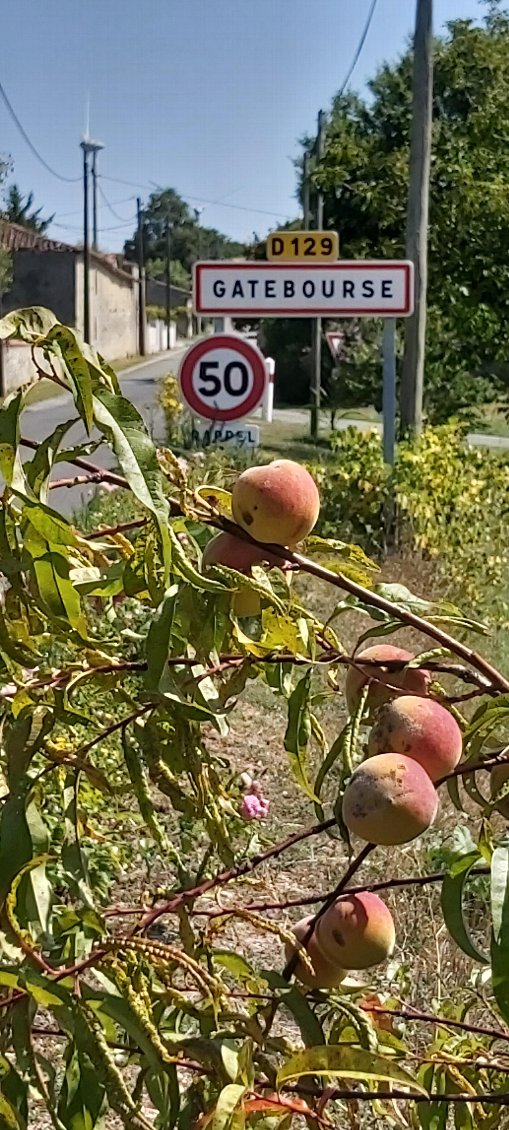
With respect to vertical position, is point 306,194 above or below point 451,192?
above

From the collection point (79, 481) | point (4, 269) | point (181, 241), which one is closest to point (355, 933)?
point (79, 481)

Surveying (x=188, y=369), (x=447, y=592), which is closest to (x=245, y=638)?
(x=447, y=592)

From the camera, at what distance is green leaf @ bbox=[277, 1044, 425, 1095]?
0.80 m

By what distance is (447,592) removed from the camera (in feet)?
18.4

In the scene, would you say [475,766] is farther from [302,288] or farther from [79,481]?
[302,288]

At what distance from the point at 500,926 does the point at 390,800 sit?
11 centimetres

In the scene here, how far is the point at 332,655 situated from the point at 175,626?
0.12m

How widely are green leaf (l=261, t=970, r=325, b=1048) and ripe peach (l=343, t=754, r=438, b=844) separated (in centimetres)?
17

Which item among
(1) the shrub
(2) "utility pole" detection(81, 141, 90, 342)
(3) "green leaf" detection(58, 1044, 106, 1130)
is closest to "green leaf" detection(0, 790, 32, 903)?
(3) "green leaf" detection(58, 1044, 106, 1130)

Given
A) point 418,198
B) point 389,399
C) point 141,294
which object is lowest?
point 389,399

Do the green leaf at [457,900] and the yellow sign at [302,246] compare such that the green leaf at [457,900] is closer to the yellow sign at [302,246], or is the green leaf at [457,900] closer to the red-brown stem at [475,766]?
the red-brown stem at [475,766]

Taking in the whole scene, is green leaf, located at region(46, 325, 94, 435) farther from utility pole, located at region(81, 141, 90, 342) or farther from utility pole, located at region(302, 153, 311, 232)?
utility pole, located at region(81, 141, 90, 342)

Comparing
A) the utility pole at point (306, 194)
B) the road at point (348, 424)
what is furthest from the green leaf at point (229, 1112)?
the utility pole at point (306, 194)

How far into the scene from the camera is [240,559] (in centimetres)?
83
